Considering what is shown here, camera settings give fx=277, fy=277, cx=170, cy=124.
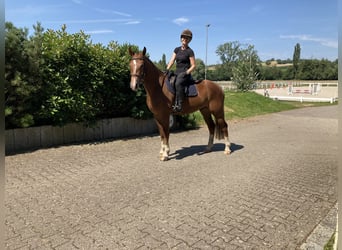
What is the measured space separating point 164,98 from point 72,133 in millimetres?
3346

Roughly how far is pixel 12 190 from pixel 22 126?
2813mm

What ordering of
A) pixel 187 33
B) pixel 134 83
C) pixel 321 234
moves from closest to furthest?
pixel 321 234 < pixel 134 83 < pixel 187 33

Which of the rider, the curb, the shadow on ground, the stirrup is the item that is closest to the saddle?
the rider

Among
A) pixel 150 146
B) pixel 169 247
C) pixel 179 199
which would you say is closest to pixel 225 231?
pixel 169 247

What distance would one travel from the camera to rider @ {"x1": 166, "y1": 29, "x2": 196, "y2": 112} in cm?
640

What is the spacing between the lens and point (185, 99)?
6656 mm

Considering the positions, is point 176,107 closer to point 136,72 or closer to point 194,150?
point 136,72

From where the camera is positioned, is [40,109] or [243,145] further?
[243,145]

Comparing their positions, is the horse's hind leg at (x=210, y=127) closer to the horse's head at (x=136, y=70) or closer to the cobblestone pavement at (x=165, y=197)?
the cobblestone pavement at (x=165, y=197)

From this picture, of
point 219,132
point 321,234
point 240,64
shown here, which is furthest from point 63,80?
point 240,64

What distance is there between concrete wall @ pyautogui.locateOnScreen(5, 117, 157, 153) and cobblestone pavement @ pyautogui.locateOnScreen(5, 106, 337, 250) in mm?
511

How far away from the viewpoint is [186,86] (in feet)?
21.7

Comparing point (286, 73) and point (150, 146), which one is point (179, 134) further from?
point (286, 73)

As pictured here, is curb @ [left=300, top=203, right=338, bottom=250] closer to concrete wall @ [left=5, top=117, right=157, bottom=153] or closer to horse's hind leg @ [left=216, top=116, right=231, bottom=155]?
horse's hind leg @ [left=216, top=116, right=231, bottom=155]
